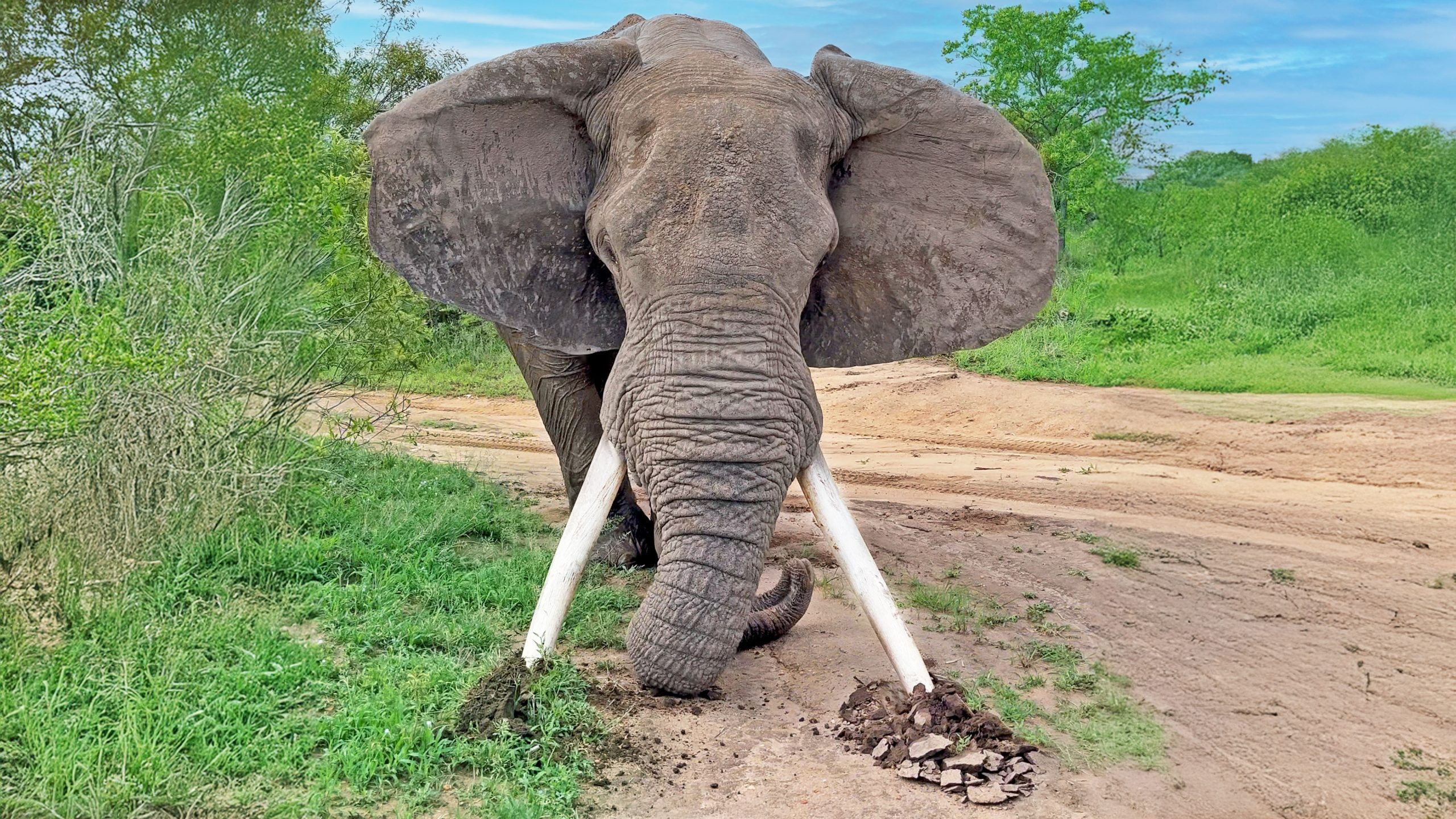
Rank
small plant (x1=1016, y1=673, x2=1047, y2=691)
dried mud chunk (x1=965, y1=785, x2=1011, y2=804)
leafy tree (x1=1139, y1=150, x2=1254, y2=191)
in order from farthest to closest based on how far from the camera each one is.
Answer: leafy tree (x1=1139, y1=150, x2=1254, y2=191) < small plant (x1=1016, y1=673, x2=1047, y2=691) < dried mud chunk (x1=965, y1=785, x2=1011, y2=804)

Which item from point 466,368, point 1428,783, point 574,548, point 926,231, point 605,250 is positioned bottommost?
point 1428,783

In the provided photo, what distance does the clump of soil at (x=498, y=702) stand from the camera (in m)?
4.13

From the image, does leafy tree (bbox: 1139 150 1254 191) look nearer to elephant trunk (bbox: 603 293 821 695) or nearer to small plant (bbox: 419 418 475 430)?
small plant (bbox: 419 418 475 430)

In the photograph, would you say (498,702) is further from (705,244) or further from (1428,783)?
(1428,783)

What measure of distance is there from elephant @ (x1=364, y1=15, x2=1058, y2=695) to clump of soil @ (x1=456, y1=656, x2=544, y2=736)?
0.44 metres

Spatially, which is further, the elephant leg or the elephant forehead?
the elephant leg

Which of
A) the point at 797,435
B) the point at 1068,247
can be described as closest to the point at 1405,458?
the point at 797,435

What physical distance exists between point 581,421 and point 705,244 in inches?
93.1

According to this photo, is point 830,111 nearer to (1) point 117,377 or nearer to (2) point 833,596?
(2) point 833,596

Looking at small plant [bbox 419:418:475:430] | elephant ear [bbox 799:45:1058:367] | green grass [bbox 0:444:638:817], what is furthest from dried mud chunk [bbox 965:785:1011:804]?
small plant [bbox 419:418:475:430]

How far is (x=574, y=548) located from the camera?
172 inches

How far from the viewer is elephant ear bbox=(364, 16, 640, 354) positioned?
5.10 meters

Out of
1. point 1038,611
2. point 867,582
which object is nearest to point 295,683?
point 867,582

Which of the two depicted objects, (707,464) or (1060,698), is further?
(1060,698)
